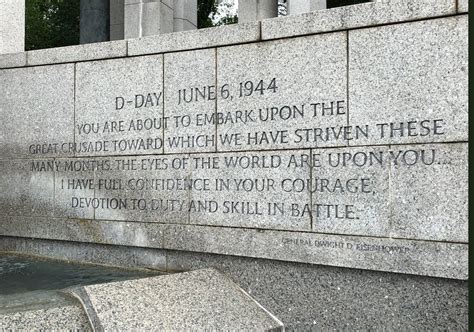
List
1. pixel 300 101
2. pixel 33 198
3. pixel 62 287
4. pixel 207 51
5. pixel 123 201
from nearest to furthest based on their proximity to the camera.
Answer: pixel 62 287 < pixel 300 101 < pixel 207 51 < pixel 123 201 < pixel 33 198

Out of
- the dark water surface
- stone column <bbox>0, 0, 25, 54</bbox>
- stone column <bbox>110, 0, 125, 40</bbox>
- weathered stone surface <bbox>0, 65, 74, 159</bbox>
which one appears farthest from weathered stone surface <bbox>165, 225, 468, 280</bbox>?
stone column <bbox>110, 0, 125, 40</bbox>

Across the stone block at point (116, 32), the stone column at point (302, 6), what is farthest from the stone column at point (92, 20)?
the stone column at point (302, 6)

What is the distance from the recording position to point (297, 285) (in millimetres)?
4828

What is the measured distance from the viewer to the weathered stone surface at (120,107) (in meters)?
5.83

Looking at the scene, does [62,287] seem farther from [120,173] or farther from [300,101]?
[300,101]

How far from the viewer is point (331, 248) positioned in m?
4.62

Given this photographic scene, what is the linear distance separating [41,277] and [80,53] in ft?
9.65

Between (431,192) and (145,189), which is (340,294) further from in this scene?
(145,189)

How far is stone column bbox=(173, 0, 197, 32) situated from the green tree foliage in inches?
372

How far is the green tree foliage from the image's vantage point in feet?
71.9

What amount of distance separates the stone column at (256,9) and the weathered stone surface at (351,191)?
774 cm

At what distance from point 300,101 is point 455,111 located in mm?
1500

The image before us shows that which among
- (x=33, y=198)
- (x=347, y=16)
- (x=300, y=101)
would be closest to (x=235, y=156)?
(x=300, y=101)

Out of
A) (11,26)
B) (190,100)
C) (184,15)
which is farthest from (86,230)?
(184,15)
